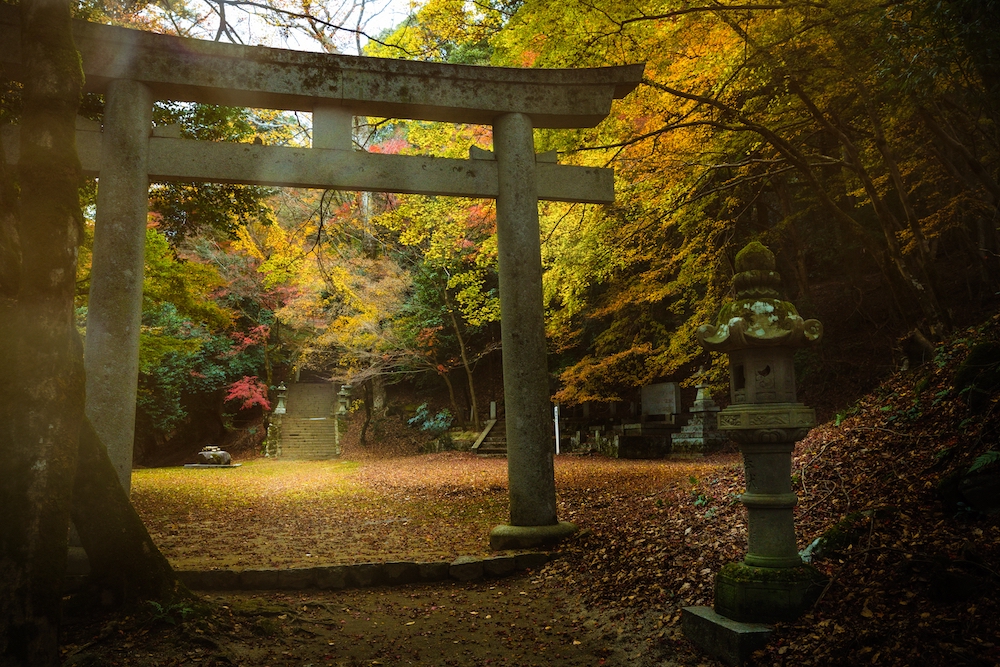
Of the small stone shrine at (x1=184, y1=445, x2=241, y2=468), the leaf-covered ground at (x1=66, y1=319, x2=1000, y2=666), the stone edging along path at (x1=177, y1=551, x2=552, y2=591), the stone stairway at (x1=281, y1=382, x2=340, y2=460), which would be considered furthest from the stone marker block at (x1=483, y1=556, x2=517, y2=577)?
the stone stairway at (x1=281, y1=382, x2=340, y2=460)

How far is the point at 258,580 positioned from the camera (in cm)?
539

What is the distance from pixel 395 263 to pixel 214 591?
16.1 meters

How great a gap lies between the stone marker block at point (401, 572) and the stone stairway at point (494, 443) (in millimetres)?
13524

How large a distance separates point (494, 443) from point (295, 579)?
14.8 meters

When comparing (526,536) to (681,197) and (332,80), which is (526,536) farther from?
(681,197)

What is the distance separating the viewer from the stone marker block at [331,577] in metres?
5.52

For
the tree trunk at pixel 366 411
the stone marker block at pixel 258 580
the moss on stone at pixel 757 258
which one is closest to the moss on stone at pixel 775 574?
the moss on stone at pixel 757 258

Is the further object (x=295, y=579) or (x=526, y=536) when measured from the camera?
(x=526, y=536)

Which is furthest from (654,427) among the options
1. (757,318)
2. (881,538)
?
(757,318)

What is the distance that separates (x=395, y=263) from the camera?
20672mm

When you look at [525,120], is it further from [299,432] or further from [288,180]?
[299,432]

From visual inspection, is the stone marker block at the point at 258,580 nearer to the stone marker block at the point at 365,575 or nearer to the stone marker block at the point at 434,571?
the stone marker block at the point at 365,575

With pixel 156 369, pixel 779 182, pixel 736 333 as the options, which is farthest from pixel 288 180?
pixel 156 369

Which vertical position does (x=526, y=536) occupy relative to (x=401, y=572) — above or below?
above
